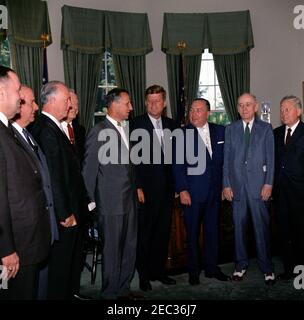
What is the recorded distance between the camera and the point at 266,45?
7.87 meters

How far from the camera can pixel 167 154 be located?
3.94 m

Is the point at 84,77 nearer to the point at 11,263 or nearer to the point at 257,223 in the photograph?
the point at 257,223

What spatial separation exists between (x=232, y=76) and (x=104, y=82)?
230 cm

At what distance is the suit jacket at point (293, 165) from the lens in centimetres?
397

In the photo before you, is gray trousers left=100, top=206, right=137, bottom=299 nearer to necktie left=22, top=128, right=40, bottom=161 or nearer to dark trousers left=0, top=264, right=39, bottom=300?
necktie left=22, top=128, right=40, bottom=161

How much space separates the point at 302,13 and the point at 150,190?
5918 mm

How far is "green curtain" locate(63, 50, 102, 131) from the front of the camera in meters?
6.69

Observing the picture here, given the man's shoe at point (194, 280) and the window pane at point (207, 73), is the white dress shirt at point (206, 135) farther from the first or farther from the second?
the window pane at point (207, 73)

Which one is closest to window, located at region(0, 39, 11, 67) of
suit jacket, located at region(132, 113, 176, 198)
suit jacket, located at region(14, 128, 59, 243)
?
suit jacket, located at region(132, 113, 176, 198)

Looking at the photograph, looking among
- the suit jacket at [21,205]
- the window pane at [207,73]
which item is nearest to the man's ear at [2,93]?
the suit jacket at [21,205]

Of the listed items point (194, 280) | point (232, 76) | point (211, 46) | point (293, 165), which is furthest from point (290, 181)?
point (211, 46)

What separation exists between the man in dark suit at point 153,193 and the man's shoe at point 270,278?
2.80ft

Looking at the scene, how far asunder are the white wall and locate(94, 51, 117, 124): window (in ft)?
2.11
